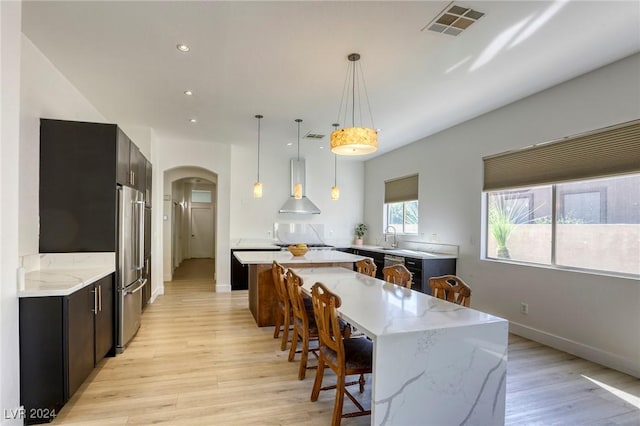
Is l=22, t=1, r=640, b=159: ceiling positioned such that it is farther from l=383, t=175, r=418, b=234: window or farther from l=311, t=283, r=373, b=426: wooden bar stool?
l=383, t=175, r=418, b=234: window

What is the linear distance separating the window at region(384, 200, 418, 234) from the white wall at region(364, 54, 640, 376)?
414 mm

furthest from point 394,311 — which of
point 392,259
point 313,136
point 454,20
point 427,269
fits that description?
point 313,136

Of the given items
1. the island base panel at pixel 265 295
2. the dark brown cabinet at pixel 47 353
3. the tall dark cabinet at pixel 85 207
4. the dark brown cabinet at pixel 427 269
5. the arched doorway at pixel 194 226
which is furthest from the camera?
the arched doorway at pixel 194 226

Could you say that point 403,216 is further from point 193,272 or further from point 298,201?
point 193,272

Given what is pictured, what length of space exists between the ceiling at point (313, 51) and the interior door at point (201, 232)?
761cm

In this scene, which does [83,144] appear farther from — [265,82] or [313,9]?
[313,9]

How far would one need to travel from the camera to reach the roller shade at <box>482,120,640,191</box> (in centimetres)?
302

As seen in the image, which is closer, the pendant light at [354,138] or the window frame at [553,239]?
the pendant light at [354,138]

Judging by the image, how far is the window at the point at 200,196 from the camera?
1162cm

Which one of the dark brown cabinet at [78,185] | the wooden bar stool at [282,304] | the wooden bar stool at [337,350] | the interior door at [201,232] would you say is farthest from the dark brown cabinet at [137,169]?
the interior door at [201,232]

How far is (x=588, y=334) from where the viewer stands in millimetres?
3266

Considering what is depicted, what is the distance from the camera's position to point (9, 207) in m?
1.98

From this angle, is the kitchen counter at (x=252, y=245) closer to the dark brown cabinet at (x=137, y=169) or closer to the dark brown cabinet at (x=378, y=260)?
the dark brown cabinet at (x=378, y=260)

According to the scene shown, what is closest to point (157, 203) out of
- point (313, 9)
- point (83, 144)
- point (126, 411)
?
point (83, 144)
